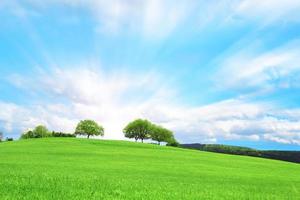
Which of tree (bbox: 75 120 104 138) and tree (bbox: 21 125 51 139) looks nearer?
tree (bbox: 75 120 104 138)

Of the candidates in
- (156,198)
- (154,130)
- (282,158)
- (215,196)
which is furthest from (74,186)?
(154,130)

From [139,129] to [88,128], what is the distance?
2051 centimetres

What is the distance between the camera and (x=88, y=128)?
151 m

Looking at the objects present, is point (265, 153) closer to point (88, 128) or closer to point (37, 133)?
point (88, 128)

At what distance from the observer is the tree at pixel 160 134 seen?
149 m

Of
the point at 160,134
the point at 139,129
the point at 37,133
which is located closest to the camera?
the point at 139,129

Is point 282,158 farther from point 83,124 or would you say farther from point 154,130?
point 83,124

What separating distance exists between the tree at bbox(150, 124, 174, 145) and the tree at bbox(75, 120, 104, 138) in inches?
833

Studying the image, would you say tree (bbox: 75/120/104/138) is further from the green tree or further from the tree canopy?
the green tree

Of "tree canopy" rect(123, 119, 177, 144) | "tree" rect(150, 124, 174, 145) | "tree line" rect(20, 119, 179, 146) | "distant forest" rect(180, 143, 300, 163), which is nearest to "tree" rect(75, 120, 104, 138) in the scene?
"tree line" rect(20, 119, 179, 146)

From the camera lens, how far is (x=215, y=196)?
16969 mm

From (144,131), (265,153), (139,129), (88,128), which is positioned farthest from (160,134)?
(265,153)

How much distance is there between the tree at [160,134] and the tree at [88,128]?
833 inches

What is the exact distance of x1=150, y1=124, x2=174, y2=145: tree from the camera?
149 m
